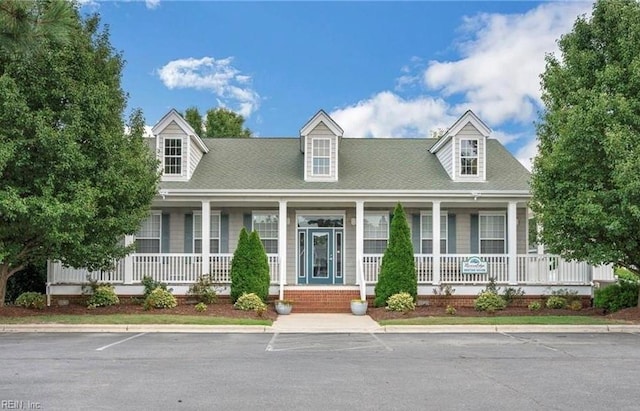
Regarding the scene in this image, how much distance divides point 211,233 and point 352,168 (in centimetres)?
566

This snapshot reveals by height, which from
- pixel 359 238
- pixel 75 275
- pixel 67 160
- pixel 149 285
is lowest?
pixel 149 285

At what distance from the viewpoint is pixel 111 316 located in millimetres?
15883

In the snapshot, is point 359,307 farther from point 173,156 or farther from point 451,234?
point 173,156

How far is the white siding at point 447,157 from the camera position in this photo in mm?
21531

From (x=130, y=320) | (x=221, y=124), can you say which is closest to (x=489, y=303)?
(x=130, y=320)

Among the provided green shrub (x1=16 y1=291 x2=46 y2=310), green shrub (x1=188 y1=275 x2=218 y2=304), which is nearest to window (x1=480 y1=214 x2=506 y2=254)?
green shrub (x1=188 y1=275 x2=218 y2=304)

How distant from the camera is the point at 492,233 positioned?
21844mm

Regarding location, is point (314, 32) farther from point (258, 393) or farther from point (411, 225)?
point (258, 393)

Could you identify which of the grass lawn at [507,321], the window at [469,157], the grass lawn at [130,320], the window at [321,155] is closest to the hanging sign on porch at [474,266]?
the window at [469,157]

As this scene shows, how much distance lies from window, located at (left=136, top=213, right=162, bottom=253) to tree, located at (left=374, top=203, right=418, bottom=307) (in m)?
8.28

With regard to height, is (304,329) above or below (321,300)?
below

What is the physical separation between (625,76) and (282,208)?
10759mm

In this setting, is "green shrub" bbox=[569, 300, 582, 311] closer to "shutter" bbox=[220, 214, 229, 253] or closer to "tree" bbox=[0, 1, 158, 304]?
"shutter" bbox=[220, 214, 229, 253]

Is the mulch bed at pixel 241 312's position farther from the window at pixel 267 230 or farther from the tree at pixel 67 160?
the window at pixel 267 230
